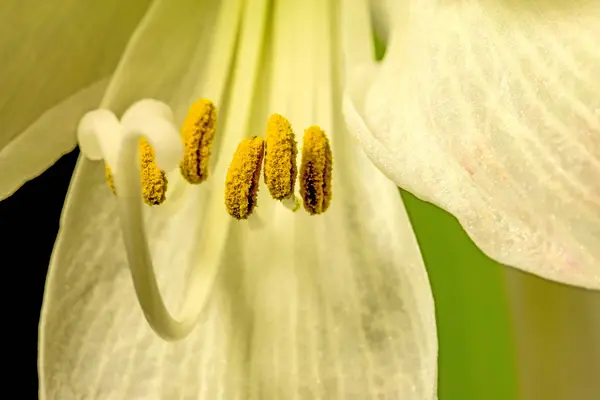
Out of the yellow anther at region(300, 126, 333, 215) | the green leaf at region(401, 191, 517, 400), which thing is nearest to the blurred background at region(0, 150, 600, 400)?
the green leaf at region(401, 191, 517, 400)

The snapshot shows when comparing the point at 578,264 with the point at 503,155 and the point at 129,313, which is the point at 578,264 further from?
the point at 129,313

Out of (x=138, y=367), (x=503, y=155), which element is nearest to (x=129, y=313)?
(x=138, y=367)

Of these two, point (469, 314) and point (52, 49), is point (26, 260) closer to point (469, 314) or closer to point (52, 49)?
point (52, 49)

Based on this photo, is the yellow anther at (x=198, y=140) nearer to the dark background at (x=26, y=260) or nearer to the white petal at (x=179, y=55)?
the white petal at (x=179, y=55)

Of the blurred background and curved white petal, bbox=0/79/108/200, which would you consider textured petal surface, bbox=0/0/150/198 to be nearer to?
curved white petal, bbox=0/79/108/200

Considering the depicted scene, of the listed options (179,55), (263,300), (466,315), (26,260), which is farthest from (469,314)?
(26,260)
